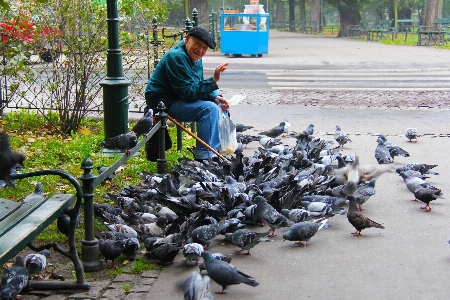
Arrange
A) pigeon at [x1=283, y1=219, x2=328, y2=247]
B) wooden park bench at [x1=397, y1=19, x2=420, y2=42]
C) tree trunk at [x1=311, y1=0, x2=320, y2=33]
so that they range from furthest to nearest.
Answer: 1. tree trunk at [x1=311, y1=0, x2=320, y2=33]
2. wooden park bench at [x1=397, y1=19, x2=420, y2=42]
3. pigeon at [x1=283, y1=219, x2=328, y2=247]

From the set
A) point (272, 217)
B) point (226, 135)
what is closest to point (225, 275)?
point (272, 217)

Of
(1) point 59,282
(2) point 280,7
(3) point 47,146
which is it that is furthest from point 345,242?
(2) point 280,7

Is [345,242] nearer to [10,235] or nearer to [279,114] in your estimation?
[10,235]

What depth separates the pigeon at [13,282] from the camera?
410cm

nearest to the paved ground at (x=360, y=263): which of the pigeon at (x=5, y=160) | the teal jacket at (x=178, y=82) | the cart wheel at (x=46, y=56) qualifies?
the pigeon at (x=5, y=160)

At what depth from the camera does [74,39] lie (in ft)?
30.8

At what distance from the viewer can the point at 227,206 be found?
609 cm

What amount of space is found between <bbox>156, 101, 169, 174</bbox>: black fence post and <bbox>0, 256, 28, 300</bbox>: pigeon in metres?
3.26

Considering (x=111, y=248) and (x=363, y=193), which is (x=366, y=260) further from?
(x=111, y=248)

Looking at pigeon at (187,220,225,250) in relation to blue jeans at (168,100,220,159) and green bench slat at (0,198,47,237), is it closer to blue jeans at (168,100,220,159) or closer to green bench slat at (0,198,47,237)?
green bench slat at (0,198,47,237)

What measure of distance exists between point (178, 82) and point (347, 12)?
158ft

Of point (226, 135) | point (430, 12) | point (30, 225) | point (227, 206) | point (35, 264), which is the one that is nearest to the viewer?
point (30, 225)

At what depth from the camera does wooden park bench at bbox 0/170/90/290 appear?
3.86m

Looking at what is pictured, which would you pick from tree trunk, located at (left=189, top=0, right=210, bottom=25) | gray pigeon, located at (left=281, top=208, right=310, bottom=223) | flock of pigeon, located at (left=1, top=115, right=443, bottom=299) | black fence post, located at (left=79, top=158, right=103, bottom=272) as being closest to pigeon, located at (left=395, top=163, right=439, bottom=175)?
flock of pigeon, located at (left=1, top=115, right=443, bottom=299)
